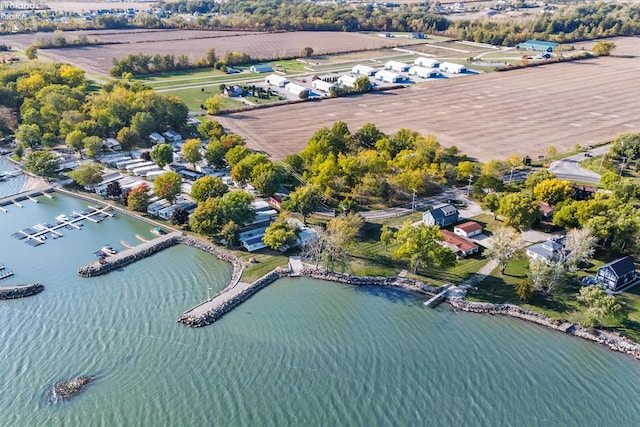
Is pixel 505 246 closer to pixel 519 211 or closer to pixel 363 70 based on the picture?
pixel 519 211

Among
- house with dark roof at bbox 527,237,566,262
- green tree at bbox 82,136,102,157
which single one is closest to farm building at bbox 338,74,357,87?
green tree at bbox 82,136,102,157

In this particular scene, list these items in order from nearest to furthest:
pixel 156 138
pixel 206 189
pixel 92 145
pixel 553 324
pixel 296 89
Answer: pixel 553 324 → pixel 206 189 → pixel 92 145 → pixel 156 138 → pixel 296 89

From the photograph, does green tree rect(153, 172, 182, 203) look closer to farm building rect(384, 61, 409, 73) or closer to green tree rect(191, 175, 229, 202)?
green tree rect(191, 175, 229, 202)

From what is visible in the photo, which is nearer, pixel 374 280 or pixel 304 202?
pixel 374 280

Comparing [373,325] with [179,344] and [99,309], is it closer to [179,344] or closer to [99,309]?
[179,344]

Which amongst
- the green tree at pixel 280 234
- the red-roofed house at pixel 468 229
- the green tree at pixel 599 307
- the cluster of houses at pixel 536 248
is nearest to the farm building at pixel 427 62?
the cluster of houses at pixel 536 248

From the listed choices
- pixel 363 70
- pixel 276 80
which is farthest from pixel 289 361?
pixel 363 70

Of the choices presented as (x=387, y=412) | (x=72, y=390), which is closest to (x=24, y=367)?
(x=72, y=390)
